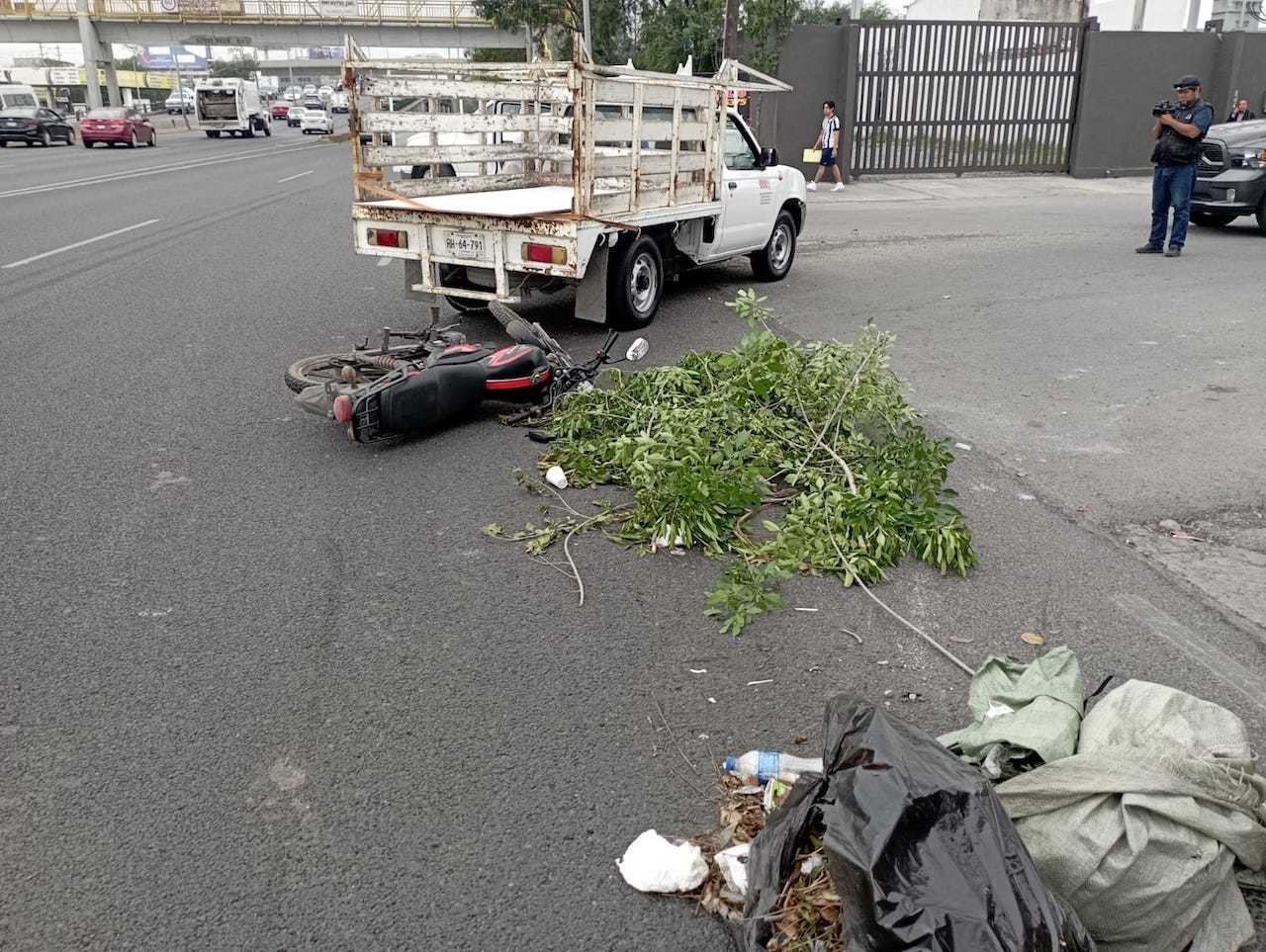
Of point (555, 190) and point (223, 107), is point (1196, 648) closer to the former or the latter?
point (555, 190)

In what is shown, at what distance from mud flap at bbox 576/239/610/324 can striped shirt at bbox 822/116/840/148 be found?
15670 millimetres

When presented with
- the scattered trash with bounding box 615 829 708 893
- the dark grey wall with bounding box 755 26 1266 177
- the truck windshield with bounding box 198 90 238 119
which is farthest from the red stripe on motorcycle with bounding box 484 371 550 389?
the truck windshield with bounding box 198 90 238 119

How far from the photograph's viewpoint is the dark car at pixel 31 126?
128 feet

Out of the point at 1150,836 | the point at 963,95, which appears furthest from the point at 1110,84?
the point at 1150,836

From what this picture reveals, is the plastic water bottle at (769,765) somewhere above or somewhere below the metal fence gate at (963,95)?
below

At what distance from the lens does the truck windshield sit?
5231cm

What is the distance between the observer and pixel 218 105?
52406 millimetres

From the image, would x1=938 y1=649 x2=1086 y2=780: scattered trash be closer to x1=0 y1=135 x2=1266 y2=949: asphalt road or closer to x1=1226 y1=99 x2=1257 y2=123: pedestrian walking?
x1=0 y1=135 x2=1266 y2=949: asphalt road

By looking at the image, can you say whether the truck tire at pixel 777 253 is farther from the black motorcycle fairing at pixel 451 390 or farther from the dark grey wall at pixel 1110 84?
the dark grey wall at pixel 1110 84

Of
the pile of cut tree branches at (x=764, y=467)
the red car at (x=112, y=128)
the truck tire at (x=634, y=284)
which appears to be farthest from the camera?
the red car at (x=112, y=128)

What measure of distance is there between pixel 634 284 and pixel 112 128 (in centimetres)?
3739

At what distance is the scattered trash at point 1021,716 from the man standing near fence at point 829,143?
20.2 metres

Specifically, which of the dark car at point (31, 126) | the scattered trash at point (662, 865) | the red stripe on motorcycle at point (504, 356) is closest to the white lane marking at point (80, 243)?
the red stripe on motorcycle at point (504, 356)

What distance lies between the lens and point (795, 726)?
11.3 feet
